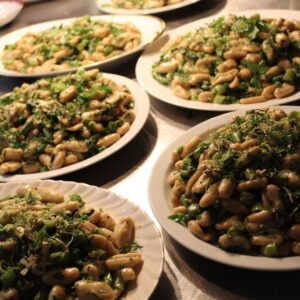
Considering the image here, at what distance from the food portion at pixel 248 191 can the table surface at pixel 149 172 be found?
9cm

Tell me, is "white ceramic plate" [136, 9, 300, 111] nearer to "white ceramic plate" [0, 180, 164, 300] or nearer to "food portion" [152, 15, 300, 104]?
"food portion" [152, 15, 300, 104]

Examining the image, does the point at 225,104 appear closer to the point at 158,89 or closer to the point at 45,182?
the point at 158,89

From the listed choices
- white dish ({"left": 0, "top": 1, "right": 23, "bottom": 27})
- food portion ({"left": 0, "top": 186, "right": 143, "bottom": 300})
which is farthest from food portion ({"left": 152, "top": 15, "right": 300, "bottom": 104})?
white dish ({"left": 0, "top": 1, "right": 23, "bottom": 27})

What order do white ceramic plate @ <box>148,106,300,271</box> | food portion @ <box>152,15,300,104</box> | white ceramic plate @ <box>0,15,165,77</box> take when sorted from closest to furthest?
white ceramic plate @ <box>148,106,300,271</box>
food portion @ <box>152,15,300,104</box>
white ceramic plate @ <box>0,15,165,77</box>

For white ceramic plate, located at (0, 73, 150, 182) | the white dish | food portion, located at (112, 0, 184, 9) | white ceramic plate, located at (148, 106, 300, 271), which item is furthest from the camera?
the white dish

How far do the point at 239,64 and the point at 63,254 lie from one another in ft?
3.21

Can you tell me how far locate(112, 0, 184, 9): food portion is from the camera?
99.8 inches

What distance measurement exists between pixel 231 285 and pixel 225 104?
2.27 feet

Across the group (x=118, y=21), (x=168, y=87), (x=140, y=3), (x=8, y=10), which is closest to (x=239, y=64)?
(x=168, y=87)

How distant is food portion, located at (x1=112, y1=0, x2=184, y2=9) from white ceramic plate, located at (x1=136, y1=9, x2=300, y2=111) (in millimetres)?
379

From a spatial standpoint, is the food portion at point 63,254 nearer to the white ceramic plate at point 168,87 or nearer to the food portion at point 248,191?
the food portion at point 248,191

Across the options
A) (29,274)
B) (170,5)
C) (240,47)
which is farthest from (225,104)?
(170,5)

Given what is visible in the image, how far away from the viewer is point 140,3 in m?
2.62

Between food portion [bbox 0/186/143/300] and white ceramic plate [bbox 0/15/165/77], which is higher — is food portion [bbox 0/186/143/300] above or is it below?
below
